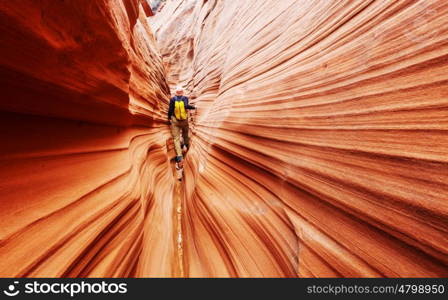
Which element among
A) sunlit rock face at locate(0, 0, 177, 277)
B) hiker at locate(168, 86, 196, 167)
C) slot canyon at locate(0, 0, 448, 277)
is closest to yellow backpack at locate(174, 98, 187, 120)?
hiker at locate(168, 86, 196, 167)

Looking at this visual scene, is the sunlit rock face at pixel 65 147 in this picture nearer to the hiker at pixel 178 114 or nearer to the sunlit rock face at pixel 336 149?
the sunlit rock face at pixel 336 149

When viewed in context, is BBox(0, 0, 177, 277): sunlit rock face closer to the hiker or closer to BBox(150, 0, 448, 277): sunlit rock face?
BBox(150, 0, 448, 277): sunlit rock face

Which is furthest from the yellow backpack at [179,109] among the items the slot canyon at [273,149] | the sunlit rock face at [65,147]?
the sunlit rock face at [65,147]

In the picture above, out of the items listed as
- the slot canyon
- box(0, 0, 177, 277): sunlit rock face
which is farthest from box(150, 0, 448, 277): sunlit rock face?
box(0, 0, 177, 277): sunlit rock face

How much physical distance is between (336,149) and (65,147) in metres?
1.48

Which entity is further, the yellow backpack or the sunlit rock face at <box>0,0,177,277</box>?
the yellow backpack

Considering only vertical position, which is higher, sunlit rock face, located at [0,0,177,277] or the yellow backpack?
the yellow backpack

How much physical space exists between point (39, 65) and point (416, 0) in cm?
156

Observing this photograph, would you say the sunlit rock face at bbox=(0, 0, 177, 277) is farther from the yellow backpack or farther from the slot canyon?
the yellow backpack

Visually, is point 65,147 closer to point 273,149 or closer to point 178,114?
point 273,149

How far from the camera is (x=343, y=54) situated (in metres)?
0.88

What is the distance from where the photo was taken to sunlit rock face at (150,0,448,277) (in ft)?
1.97

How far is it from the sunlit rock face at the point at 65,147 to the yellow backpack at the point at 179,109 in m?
2.15

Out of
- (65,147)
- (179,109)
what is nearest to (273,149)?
(65,147)
